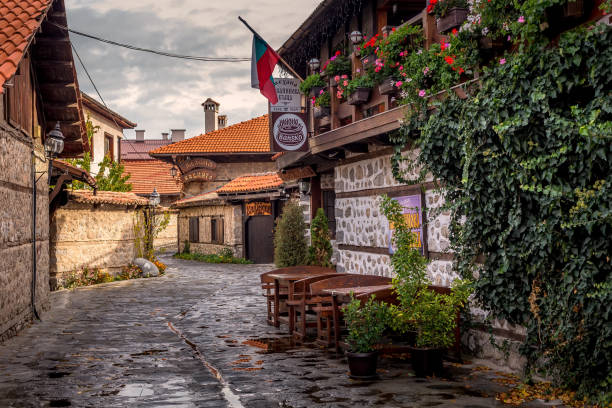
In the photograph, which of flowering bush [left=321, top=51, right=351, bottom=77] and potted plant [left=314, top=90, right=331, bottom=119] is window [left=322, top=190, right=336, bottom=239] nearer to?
potted plant [left=314, top=90, right=331, bottom=119]

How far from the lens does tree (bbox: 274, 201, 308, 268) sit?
58.0 feet

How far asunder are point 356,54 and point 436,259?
12.0 feet

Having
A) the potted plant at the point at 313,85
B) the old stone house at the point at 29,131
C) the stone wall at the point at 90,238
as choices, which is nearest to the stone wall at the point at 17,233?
the old stone house at the point at 29,131

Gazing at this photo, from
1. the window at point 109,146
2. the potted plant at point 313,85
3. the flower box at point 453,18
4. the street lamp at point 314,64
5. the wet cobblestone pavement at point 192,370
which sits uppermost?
the window at point 109,146

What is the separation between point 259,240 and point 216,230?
10.4 feet

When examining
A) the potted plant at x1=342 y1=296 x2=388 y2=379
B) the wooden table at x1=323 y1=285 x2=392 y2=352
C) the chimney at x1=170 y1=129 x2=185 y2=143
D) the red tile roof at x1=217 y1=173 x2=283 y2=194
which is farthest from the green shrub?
the chimney at x1=170 y1=129 x2=185 y2=143

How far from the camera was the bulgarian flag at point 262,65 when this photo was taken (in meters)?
12.0

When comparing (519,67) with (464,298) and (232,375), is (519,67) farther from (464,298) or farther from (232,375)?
(232,375)

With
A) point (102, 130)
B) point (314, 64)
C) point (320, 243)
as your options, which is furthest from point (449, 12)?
point (102, 130)

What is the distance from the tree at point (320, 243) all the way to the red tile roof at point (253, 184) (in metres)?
9.29

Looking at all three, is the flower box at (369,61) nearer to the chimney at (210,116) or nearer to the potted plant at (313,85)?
the potted plant at (313,85)

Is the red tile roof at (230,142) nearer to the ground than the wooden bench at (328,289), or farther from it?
farther from it

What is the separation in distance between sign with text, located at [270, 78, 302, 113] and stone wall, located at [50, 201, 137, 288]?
7.47m

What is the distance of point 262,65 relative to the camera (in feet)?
39.6
